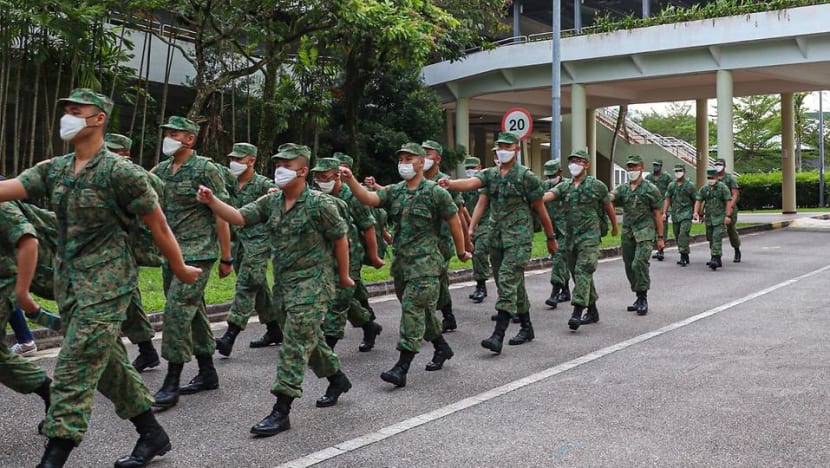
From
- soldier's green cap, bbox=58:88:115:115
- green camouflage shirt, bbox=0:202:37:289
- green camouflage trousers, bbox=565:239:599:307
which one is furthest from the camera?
green camouflage trousers, bbox=565:239:599:307

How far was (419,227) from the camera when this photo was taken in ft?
22.1

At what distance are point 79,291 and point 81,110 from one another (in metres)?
0.88

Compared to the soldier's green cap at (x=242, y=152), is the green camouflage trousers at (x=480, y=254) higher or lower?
lower

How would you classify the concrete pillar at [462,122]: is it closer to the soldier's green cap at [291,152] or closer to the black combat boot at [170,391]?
the black combat boot at [170,391]

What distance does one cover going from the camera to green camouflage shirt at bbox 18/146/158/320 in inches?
169

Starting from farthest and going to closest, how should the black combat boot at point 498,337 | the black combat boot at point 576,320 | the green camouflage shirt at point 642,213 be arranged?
the green camouflage shirt at point 642,213, the black combat boot at point 576,320, the black combat boot at point 498,337

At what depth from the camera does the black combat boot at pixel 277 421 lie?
5.12m

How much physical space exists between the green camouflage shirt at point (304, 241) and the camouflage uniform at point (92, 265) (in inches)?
47.1

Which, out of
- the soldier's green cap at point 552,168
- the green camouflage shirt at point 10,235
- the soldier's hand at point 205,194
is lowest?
the green camouflage shirt at point 10,235

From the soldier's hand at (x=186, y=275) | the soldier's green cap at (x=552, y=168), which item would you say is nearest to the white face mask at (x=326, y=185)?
the soldier's hand at (x=186, y=275)

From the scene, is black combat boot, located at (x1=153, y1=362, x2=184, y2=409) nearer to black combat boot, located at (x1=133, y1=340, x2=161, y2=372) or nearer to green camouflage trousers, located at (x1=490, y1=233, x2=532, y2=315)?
black combat boot, located at (x1=133, y1=340, x2=161, y2=372)

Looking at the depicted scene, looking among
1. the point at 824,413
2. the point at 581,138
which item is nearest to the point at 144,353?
the point at 824,413

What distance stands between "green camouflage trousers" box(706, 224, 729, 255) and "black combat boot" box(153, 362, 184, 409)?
11383 millimetres

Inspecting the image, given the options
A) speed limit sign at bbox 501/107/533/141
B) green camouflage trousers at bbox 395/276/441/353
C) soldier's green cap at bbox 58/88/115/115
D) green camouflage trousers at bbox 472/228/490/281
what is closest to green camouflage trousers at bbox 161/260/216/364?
green camouflage trousers at bbox 395/276/441/353
